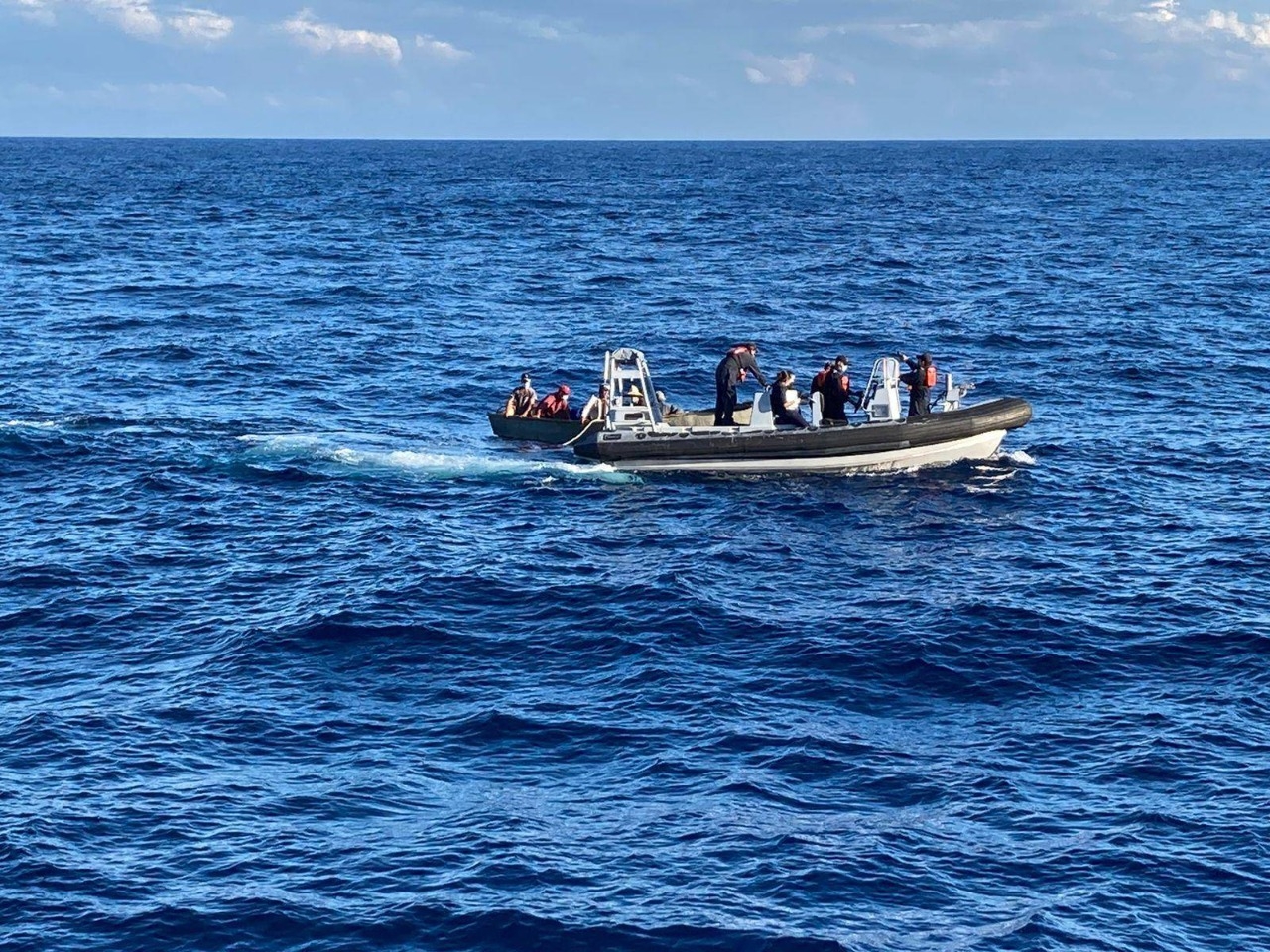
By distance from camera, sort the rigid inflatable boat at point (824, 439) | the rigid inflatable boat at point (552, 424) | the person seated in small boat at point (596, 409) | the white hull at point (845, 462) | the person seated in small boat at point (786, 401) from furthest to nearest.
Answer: the rigid inflatable boat at point (552, 424)
the person seated in small boat at point (596, 409)
the person seated in small boat at point (786, 401)
the white hull at point (845, 462)
the rigid inflatable boat at point (824, 439)

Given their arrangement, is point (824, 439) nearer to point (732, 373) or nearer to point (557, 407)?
point (732, 373)

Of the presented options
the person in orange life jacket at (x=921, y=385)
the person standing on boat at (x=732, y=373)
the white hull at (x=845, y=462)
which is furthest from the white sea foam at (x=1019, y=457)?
the person standing on boat at (x=732, y=373)

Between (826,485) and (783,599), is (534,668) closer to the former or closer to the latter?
(783,599)

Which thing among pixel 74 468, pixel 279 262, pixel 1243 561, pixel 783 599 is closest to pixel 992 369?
pixel 1243 561

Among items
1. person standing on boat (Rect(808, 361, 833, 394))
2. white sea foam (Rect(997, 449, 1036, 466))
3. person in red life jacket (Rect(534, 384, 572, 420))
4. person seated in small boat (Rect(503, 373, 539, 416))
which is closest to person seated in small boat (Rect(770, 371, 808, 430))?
person standing on boat (Rect(808, 361, 833, 394))

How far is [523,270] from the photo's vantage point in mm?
74312

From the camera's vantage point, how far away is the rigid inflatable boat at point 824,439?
35.1 m

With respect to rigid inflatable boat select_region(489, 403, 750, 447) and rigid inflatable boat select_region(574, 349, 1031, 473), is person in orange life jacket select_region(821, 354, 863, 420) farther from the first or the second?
rigid inflatable boat select_region(489, 403, 750, 447)

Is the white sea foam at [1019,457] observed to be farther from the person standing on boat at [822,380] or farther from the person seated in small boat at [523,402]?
the person seated in small boat at [523,402]

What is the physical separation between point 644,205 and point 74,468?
86.6 meters

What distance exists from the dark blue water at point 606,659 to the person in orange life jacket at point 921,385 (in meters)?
1.53

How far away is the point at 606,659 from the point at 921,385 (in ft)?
43.5

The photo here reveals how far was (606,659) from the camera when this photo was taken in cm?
2523

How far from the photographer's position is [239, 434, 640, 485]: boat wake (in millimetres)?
36125
